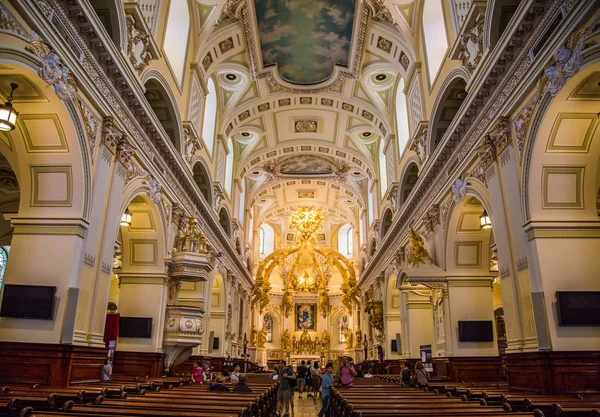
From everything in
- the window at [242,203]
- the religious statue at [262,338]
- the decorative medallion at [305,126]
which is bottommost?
the religious statue at [262,338]

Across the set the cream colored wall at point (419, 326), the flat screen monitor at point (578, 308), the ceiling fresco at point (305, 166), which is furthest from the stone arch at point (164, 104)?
the ceiling fresco at point (305, 166)

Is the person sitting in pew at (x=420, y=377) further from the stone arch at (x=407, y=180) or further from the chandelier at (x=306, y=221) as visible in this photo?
the chandelier at (x=306, y=221)

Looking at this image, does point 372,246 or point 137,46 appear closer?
point 137,46

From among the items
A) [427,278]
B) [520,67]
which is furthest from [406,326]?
[520,67]

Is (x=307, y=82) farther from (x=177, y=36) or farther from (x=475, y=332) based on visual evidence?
(x=475, y=332)

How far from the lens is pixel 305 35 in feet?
60.0

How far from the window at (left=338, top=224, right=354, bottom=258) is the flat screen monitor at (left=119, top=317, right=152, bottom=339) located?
27.4 metres

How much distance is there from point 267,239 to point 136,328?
27243 mm

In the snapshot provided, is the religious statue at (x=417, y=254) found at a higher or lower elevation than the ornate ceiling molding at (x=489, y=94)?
lower

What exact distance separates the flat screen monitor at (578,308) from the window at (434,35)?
7.93 metres

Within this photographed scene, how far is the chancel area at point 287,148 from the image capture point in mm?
7797

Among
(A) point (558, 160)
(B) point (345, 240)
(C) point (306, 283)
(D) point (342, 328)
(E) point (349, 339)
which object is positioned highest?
(B) point (345, 240)

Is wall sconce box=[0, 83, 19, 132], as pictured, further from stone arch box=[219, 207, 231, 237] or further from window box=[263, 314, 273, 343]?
window box=[263, 314, 273, 343]

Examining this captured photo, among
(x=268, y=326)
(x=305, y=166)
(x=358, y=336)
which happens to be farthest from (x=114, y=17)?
(x=268, y=326)
